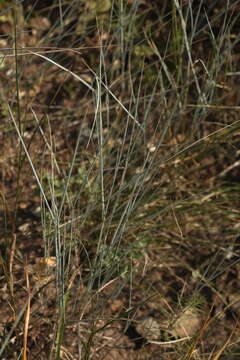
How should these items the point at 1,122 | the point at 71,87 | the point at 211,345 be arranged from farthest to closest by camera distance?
the point at 71,87, the point at 1,122, the point at 211,345

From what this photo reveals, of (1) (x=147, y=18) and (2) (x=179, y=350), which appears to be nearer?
(2) (x=179, y=350)

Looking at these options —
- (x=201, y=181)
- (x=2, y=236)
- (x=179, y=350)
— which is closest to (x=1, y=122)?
(x=2, y=236)

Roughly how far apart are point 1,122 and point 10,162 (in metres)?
0.16

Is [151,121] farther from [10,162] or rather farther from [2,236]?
[2,236]

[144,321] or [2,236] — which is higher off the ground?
[2,236]

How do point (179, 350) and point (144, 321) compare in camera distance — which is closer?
point (179, 350)

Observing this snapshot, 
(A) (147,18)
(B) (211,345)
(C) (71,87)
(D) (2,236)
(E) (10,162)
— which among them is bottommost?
(B) (211,345)

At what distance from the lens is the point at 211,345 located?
154cm

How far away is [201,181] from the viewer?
189cm

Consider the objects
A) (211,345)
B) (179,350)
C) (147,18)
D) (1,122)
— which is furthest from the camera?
(147,18)

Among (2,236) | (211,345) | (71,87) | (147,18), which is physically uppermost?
→ (147,18)

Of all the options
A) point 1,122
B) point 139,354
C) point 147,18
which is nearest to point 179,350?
point 139,354

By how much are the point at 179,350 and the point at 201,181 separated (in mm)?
655

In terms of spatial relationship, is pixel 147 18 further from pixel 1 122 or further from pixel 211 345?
pixel 211 345
